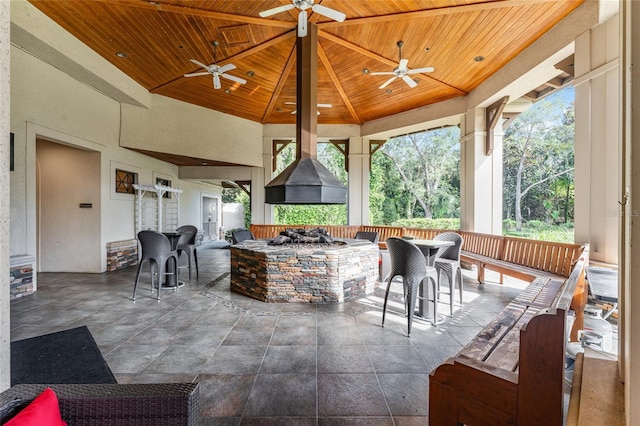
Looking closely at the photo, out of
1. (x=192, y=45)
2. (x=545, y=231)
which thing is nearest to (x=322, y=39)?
(x=192, y=45)

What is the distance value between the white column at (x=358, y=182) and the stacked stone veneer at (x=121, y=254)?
218 inches

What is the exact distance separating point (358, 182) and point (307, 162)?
3845 millimetres

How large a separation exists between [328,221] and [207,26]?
8728mm

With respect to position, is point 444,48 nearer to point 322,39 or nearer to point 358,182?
point 322,39

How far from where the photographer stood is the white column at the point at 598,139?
133 inches

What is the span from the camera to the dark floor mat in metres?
2.14

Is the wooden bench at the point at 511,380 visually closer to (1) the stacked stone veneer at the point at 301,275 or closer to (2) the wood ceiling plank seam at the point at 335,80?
(1) the stacked stone veneer at the point at 301,275

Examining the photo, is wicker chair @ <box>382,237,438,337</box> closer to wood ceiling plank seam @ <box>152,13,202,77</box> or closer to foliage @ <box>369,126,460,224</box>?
wood ceiling plank seam @ <box>152,13,202,77</box>

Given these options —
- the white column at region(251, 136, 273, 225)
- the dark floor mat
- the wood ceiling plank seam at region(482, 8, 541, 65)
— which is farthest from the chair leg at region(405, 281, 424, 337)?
the white column at region(251, 136, 273, 225)

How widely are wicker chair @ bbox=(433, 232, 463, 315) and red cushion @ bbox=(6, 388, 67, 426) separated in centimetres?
344

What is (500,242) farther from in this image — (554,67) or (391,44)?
(391,44)

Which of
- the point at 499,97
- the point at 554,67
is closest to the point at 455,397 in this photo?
the point at 554,67

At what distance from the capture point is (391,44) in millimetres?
4734

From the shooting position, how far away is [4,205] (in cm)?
130
